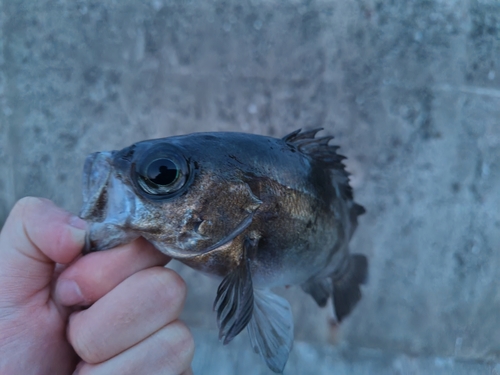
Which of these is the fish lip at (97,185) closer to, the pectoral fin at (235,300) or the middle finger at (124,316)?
the middle finger at (124,316)

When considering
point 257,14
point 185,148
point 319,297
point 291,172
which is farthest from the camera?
point 257,14

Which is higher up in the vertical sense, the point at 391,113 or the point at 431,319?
the point at 391,113

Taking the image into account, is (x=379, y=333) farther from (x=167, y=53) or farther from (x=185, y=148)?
(x=167, y=53)

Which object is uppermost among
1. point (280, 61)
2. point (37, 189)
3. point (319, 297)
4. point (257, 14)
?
point (257, 14)

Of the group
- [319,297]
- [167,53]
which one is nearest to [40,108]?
[167,53]

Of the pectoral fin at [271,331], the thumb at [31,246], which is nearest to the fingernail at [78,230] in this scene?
the thumb at [31,246]
